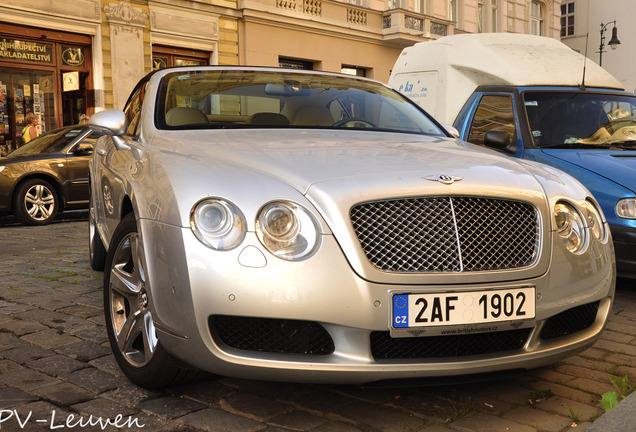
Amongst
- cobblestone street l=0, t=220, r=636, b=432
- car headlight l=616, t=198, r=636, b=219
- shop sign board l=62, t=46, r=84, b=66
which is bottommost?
cobblestone street l=0, t=220, r=636, b=432

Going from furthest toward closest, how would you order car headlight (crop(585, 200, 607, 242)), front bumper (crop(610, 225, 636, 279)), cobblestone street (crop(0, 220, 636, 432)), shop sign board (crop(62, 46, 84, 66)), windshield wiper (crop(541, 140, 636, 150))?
shop sign board (crop(62, 46, 84, 66)) → windshield wiper (crop(541, 140, 636, 150)) → front bumper (crop(610, 225, 636, 279)) → car headlight (crop(585, 200, 607, 242)) → cobblestone street (crop(0, 220, 636, 432))

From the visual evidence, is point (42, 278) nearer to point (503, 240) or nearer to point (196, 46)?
point (503, 240)

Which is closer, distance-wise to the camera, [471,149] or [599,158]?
[471,149]

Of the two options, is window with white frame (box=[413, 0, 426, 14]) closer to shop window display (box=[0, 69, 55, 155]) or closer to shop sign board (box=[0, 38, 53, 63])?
shop sign board (box=[0, 38, 53, 63])

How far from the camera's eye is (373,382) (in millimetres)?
2670

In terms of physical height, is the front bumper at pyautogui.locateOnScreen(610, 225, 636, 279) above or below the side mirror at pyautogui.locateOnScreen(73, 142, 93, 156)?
below

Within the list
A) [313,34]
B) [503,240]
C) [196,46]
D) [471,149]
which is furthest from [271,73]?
[313,34]

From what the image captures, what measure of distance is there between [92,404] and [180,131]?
4.49 ft

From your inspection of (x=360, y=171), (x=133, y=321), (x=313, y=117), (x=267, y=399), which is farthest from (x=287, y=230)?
(x=313, y=117)

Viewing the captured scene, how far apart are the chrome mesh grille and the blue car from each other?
252cm

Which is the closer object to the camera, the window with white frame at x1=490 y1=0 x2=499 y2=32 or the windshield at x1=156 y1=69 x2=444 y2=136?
the windshield at x1=156 y1=69 x2=444 y2=136

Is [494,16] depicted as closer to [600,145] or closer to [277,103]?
[600,145]

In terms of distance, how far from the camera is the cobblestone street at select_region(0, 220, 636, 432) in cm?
283

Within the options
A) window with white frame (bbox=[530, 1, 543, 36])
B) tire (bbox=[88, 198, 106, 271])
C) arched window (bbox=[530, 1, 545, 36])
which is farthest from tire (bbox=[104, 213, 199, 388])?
arched window (bbox=[530, 1, 545, 36])
